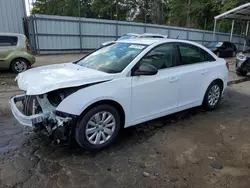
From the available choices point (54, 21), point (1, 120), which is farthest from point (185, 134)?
point (54, 21)

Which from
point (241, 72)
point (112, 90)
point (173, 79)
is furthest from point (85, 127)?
point (241, 72)

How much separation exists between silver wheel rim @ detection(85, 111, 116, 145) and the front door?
41cm

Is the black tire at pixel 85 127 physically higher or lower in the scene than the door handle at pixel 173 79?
lower

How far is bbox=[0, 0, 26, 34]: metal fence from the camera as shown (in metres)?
13.2

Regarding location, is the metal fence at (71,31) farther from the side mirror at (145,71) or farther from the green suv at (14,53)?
the side mirror at (145,71)

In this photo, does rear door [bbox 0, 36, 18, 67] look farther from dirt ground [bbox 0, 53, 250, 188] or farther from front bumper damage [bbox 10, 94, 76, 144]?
front bumper damage [bbox 10, 94, 76, 144]

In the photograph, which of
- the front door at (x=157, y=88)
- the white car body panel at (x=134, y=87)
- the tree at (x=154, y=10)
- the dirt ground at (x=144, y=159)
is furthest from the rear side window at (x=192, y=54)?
the tree at (x=154, y=10)

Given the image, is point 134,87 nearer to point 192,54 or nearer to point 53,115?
point 53,115

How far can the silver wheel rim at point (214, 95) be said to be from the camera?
477cm

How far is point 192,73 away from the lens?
4172 millimetres

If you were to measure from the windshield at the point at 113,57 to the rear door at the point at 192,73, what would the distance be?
3.05 feet

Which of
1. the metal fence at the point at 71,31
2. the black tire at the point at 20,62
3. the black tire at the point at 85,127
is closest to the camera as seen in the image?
the black tire at the point at 85,127

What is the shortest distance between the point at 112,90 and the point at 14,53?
22.6ft

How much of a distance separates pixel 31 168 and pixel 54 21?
14.3 meters
